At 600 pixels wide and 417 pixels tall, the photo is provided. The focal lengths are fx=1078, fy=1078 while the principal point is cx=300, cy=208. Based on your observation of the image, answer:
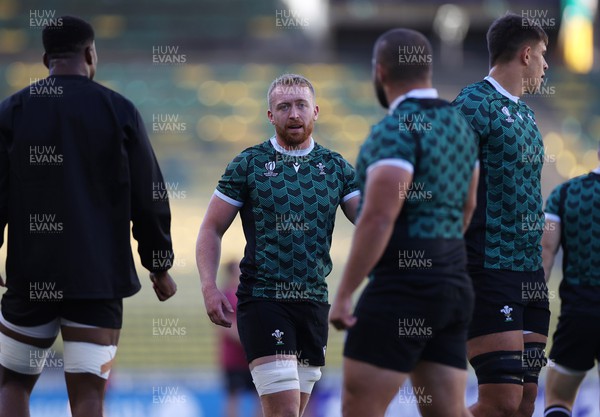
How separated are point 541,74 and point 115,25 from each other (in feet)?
72.9

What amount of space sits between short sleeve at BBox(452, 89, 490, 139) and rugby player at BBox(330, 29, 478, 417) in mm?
1077

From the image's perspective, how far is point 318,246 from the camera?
6.56 meters

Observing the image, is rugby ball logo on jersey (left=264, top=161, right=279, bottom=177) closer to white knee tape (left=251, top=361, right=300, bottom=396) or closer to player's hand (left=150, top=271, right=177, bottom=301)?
player's hand (left=150, top=271, right=177, bottom=301)

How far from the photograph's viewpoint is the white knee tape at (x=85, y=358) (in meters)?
5.55

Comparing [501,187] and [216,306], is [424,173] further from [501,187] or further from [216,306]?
[216,306]

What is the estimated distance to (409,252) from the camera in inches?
195

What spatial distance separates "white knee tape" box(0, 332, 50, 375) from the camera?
18.9 ft

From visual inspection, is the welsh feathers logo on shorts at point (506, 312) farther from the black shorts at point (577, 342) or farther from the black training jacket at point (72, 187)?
the black training jacket at point (72, 187)

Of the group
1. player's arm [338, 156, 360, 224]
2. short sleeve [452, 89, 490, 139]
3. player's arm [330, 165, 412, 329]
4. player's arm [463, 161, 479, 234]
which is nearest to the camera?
player's arm [330, 165, 412, 329]

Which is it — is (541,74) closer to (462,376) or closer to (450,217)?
(450,217)

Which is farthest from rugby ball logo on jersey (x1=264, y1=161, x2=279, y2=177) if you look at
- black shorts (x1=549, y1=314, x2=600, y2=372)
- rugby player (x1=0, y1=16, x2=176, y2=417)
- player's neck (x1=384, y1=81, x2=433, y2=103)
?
black shorts (x1=549, y1=314, x2=600, y2=372)

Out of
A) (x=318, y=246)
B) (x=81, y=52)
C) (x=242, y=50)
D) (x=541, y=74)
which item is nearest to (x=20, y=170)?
(x=81, y=52)

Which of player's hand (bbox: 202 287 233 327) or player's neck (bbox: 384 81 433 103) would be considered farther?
player's hand (bbox: 202 287 233 327)

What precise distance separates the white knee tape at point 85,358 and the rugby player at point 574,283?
3.28 metres
